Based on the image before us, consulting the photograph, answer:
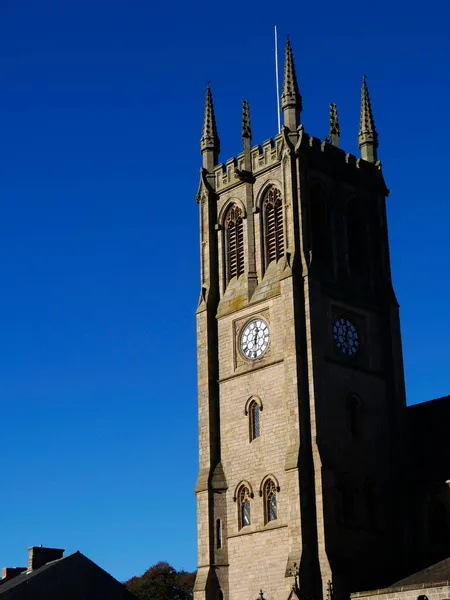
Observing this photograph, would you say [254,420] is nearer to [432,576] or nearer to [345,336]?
[345,336]

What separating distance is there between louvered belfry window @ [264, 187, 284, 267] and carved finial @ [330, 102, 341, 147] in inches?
217

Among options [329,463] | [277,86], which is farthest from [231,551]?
[277,86]

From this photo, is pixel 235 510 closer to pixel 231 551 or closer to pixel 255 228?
pixel 231 551

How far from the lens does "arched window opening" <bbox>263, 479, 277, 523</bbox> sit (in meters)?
51.5

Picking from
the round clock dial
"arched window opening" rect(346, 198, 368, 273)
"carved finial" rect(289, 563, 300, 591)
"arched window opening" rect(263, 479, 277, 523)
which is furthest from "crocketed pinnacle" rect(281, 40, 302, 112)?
"carved finial" rect(289, 563, 300, 591)

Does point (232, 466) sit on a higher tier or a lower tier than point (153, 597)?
higher

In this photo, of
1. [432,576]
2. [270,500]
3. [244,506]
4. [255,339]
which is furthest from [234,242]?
[432,576]

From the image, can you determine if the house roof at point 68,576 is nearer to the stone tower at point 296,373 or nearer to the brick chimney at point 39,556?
the brick chimney at point 39,556

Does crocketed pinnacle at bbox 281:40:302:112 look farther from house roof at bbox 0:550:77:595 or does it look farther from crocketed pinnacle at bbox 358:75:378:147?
house roof at bbox 0:550:77:595

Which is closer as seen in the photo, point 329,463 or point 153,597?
point 329,463

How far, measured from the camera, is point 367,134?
2426 inches

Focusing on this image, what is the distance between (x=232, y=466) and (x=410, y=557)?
9.51 metres

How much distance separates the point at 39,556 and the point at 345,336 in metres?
20.1

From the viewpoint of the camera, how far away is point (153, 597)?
79188mm
